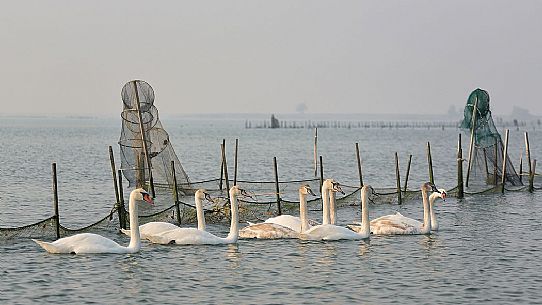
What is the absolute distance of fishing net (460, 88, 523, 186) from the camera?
3675 centimetres

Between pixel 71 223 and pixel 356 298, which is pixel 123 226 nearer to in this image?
pixel 71 223

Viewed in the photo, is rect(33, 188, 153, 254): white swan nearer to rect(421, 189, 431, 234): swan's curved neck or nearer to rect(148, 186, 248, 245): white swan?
rect(148, 186, 248, 245): white swan

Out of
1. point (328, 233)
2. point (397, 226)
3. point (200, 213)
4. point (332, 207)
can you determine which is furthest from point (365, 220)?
point (200, 213)

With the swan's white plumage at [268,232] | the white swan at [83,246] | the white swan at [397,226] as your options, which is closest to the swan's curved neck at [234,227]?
the swan's white plumage at [268,232]

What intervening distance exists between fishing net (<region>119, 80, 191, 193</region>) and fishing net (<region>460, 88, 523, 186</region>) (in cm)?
1213

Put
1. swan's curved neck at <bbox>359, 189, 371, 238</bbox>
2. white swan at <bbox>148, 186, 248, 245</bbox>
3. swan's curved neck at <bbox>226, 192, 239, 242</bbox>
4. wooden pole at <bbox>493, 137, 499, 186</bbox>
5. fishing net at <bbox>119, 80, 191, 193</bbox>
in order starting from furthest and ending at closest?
wooden pole at <bbox>493, 137, 499, 186</bbox>, fishing net at <bbox>119, 80, 191, 193</bbox>, swan's curved neck at <bbox>359, 189, 371, 238</bbox>, swan's curved neck at <bbox>226, 192, 239, 242</bbox>, white swan at <bbox>148, 186, 248, 245</bbox>

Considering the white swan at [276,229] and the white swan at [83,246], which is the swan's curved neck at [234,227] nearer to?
the white swan at [276,229]

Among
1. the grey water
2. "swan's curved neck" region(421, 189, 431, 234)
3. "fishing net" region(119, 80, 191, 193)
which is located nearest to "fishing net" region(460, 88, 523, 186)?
the grey water

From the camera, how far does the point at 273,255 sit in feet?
67.1

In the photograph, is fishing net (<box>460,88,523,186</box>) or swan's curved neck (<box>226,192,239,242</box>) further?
fishing net (<box>460,88,523,186</box>)

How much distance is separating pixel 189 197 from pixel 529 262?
16256 millimetres

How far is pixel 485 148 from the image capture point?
36.7 metres

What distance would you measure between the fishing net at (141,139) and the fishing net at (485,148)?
39.8 ft

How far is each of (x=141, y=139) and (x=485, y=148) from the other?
13622 millimetres
